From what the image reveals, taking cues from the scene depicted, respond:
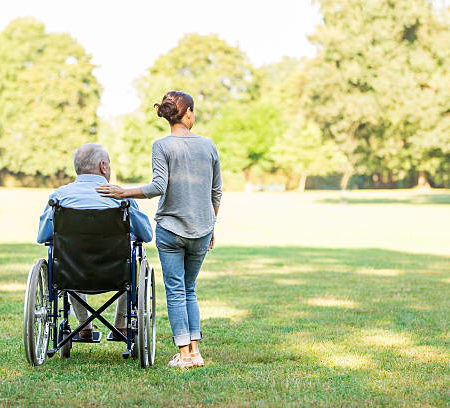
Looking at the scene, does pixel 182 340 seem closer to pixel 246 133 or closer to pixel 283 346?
pixel 283 346

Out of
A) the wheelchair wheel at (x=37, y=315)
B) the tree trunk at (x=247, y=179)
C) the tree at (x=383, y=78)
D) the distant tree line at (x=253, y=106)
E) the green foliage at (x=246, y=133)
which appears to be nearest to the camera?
the wheelchair wheel at (x=37, y=315)

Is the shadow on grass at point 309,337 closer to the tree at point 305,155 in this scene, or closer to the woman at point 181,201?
the woman at point 181,201

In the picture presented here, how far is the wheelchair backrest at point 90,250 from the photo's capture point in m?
4.48

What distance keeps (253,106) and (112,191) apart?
5876 cm

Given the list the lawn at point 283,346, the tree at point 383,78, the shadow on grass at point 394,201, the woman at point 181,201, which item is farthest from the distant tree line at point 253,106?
the woman at point 181,201

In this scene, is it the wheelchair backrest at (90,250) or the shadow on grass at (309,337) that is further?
the wheelchair backrest at (90,250)

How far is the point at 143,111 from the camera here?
59.0m

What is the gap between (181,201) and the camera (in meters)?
4.68

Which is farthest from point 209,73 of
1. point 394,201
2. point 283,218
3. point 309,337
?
point 309,337

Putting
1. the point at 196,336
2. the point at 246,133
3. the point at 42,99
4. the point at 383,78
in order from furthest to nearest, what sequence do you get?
1. the point at 42,99
2. the point at 246,133
3. the point at 383,78
4. the point at 196,336

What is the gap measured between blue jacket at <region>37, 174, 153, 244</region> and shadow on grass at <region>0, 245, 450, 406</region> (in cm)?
87

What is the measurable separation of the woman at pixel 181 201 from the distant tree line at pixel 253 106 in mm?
33277

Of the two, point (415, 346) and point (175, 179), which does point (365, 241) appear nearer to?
point (415, 346)

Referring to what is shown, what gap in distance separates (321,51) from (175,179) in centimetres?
3619
